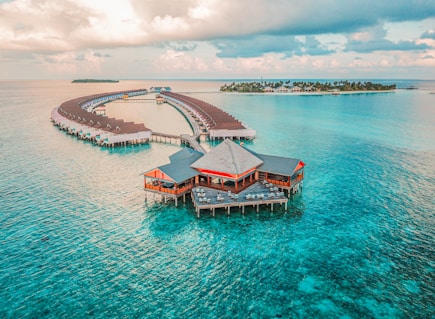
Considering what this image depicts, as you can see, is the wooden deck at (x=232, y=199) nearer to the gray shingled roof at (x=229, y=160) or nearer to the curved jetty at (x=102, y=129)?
the gray shingled roof at (x=229, y=160)

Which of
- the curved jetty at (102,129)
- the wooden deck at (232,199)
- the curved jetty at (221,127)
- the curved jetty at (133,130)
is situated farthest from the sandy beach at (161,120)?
the wooden deck at (232,199)

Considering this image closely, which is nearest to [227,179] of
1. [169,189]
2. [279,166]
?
[169,189]

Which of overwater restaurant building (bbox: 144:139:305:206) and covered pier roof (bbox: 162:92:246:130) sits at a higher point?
covered pier roof (bbox: 162:92:246:130)

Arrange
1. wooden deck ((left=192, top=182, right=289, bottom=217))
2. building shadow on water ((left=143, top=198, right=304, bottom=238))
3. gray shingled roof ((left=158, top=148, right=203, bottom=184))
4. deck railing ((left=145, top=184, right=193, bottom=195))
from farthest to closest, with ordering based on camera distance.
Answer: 1. gray shingled roof ((left=158, top=148, right=203, bottom=184))
2. deck railing ((left=145, top=184, right=193, bottom=195))
3. wooden deck ((left=192, top=182, right=289, bottom=217))
4. building shadow on water ((left=143, top=198, right=304, bottom=238))

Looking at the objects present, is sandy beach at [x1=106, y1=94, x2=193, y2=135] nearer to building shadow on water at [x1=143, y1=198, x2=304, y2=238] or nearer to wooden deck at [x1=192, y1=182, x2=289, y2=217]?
wooden deck at [x1=192, y1=182, x2=289, y2=217]

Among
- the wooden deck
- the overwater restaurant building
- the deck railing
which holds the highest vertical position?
the overwater restaurant building

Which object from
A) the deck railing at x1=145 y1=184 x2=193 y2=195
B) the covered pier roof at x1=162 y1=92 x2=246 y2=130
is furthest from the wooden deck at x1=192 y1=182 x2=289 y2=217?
the covered pier roof at x1=162 y1=92 x2=246 y2=130

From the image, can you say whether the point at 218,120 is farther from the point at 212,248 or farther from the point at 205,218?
the point at 212,248
